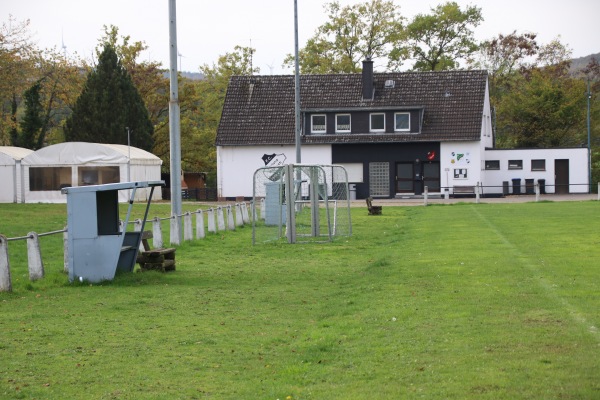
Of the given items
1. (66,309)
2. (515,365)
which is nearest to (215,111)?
(66,309)

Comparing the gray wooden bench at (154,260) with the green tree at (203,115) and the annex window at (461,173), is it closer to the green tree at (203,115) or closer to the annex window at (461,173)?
the annex window at (461,173)

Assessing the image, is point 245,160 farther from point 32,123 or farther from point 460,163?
point 32,123

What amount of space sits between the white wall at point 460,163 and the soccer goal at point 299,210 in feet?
88.4

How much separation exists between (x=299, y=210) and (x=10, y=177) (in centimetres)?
3008

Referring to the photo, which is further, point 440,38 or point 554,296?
point 440,38

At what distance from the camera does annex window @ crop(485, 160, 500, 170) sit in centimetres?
6612

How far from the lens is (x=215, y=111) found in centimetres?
8800

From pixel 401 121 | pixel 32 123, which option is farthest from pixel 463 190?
pixel 32 123

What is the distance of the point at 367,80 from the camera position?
67.0 meters

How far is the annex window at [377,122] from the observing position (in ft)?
216

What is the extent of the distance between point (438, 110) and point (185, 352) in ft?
186

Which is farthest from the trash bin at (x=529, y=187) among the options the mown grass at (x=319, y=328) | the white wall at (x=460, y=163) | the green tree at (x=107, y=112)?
the mown grass at (x=319, y=328)

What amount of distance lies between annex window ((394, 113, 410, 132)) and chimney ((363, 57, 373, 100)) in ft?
7.47

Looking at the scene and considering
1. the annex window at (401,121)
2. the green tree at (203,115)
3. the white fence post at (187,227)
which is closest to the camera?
the white fence post at (187,227)
